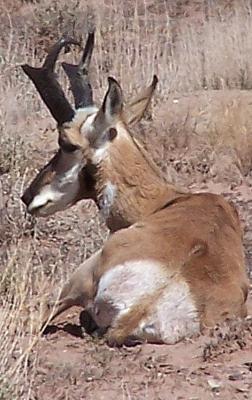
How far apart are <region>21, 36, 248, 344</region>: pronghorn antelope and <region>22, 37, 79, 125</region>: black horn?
53 millimetres

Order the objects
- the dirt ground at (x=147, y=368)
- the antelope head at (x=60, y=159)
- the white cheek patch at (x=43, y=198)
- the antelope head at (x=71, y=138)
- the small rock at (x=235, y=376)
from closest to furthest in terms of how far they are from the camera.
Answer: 1. the dirt ground at (x=147, y=368)
2. the small rock at (x=235, y=376)
3. the antelope head at (x=71, y=138)
4. the antelope head at (x=60, y=159)
5. the white cheek patch at (x=43, y=198)

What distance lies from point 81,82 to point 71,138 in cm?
56

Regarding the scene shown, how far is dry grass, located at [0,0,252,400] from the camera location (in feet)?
18.4

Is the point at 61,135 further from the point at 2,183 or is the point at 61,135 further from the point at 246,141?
the point at 246,141

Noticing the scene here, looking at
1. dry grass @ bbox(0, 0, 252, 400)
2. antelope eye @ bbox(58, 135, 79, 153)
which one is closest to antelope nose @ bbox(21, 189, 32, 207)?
dry grass @ bbox(0, 0, 252, 400)

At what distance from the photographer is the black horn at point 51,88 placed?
6992 mm

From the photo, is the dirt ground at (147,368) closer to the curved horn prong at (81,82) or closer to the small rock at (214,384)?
the small rock at (214,384)

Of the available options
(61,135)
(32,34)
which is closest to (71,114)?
(61,135)

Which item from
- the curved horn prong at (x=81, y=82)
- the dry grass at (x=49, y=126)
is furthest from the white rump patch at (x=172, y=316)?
the curved horn prong at (x=81, y=82)

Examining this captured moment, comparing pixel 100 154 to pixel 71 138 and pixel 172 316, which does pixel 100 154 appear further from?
pixel 172 316

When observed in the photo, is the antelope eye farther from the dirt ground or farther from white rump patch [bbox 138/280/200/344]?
white rump patch [bbox 138/280/200/344]

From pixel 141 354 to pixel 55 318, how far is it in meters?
0.90

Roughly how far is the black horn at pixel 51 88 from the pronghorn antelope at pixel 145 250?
0.05m

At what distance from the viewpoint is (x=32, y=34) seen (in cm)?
1859
